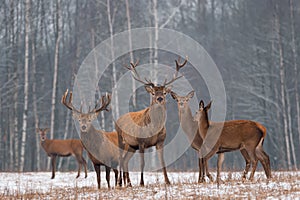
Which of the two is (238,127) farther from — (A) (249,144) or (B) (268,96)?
(B) (268,96)

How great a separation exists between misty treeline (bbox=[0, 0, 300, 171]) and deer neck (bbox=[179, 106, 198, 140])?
40.7ft

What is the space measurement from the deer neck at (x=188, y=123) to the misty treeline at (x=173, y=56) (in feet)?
40.7

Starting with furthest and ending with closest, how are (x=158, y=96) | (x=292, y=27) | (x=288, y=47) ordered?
(x=288, y=47) < (x=292, y=27) < (x=158, y=96)

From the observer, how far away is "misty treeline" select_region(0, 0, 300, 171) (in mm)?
24766

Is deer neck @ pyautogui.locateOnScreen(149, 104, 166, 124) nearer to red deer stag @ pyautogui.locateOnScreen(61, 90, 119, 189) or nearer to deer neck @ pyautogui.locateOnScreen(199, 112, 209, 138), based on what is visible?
deer neck @ pyautogui.locateOnScreen(199, 112, 209, 138)

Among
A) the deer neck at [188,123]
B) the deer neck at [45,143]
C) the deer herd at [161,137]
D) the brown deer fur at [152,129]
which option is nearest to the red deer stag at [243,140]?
the deer herd at [161,137]

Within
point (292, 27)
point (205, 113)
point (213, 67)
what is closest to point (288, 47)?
point (292, 27)

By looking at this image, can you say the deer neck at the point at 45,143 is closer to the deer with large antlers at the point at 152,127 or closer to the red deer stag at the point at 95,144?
the red deer stag at the point at 95,144

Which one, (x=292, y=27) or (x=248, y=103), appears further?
(x=248, y=103)

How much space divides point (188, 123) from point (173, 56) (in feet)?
59.8

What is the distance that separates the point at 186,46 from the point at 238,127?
19285 millimetres

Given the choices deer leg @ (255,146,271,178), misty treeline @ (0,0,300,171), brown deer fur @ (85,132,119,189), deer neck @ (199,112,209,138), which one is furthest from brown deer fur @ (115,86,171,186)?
misty treeline @ (0,0,300,171)

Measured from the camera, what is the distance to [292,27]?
960 inches

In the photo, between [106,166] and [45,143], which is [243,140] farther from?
[45,143]
